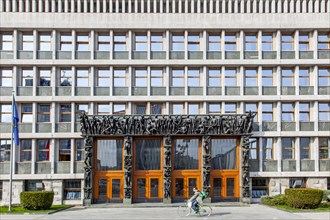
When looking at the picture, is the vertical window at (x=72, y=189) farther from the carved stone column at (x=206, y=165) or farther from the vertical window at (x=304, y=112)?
the vertical window at (x=304, y=112)

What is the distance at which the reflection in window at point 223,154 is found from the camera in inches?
1462

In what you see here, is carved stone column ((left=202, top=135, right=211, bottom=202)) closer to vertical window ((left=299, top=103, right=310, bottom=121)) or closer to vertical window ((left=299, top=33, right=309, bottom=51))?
vertical window ((left=299, top=103, right=310, bottom=121))

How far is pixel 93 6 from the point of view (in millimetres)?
38719

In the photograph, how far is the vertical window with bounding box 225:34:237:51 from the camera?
3950cm

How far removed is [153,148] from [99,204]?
6.36 m

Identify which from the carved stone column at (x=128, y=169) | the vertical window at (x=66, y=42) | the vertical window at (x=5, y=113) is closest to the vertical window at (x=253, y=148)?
the carved stone column at (x=128, y=169)

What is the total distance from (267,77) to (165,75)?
30.0 feet

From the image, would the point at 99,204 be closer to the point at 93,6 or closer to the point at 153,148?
the point at 153,148

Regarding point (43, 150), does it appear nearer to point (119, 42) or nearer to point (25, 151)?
point (25, 151)

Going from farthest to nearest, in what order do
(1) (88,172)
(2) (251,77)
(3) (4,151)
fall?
(2) (251,77)
(3) (4,151)
(1) (88,172)

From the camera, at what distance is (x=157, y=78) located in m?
39.1

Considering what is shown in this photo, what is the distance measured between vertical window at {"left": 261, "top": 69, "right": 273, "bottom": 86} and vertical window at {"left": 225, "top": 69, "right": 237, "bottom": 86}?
248cm

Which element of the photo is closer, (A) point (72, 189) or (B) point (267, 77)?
(A) point (72, 189)

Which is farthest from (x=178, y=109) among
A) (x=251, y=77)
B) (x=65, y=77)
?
(x=65, y=77)
